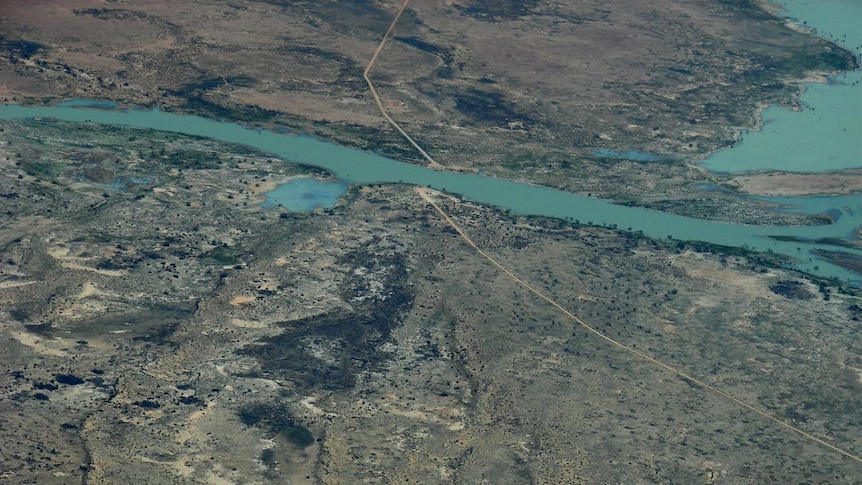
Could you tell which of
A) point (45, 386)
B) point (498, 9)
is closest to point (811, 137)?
A: point (498, 9)

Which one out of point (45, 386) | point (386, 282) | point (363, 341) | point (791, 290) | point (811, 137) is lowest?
point (363, 341)

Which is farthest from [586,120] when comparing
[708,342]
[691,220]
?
[708,342]

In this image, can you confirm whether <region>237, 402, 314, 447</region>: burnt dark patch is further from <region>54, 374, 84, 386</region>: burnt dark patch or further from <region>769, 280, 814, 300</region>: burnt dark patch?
<region>769, 280, 814, 300</region>: burnt dark patch

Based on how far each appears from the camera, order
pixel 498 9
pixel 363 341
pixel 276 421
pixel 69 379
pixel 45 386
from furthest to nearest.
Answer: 1. pixel 498 9
2. pixel 363 341
3. pixel 69 379
4. pixel 276 421
5. pixel 45 386

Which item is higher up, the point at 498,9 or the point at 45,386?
the point at 498,9

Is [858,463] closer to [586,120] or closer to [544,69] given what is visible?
[586,120]

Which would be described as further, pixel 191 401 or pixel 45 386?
pixel 191 401

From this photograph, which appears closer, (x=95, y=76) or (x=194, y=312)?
(x=194, y=312)

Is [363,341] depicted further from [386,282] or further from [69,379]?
[69,379]

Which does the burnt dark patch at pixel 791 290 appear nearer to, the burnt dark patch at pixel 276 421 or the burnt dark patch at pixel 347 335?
the burnt dark patch at pixel 347 335
